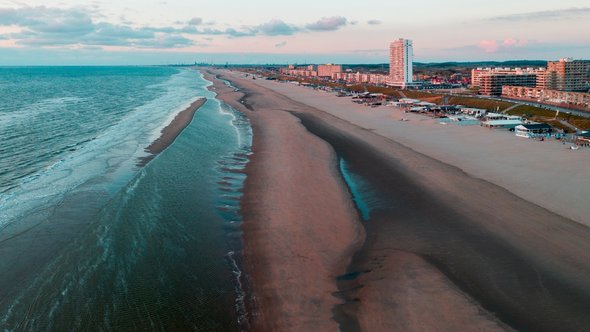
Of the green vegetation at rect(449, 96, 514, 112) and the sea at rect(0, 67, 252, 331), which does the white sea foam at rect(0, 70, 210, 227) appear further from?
the green vegetation at rect(449, 96, 514, 112)

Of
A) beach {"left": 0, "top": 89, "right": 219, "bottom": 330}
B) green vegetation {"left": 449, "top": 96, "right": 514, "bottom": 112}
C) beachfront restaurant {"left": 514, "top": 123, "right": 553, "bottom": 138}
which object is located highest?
green vegetation {"left": 449, "top": 96, "right": 514, "bottom": 112}

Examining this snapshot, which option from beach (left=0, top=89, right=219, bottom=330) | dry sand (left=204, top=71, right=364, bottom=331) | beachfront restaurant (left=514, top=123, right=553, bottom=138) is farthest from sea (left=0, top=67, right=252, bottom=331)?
beachfront restaurant (left=514, top=123, right=553, bottom=138)

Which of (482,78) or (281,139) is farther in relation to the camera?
(482,78)

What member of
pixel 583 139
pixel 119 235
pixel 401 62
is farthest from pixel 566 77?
pixel 119 235

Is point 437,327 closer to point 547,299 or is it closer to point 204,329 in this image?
point 547,299

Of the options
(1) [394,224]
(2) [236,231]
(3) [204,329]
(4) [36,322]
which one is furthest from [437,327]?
(4) [36,322]
